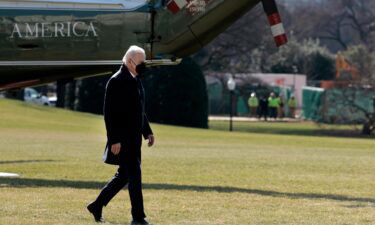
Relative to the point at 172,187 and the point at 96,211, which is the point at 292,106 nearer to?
the point at 172,187

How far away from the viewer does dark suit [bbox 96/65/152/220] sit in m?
10.9

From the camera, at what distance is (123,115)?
35.9 ft

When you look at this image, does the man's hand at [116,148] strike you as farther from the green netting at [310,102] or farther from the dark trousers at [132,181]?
the green netting at [310,102]

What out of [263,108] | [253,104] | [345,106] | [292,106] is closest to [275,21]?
[345,106]

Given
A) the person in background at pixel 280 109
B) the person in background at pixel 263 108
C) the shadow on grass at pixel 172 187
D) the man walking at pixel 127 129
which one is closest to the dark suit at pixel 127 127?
the man walking at pixel 127 129

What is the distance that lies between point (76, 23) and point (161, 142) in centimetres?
1376

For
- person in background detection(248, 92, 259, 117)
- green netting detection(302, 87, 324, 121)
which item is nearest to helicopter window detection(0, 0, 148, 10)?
green netting detection(302, 87, 324, 121)

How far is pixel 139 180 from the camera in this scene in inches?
435

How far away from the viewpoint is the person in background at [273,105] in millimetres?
62737

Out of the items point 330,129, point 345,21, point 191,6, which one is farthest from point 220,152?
point 345,21

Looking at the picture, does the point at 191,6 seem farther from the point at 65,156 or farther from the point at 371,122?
the point at 371,122

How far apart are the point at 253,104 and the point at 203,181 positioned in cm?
4861

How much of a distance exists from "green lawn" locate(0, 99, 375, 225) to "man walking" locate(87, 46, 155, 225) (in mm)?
417

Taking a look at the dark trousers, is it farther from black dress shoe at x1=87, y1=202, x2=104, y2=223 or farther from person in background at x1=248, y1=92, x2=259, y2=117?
person in background at x1=248, y1=92, x2=259, y2=117
